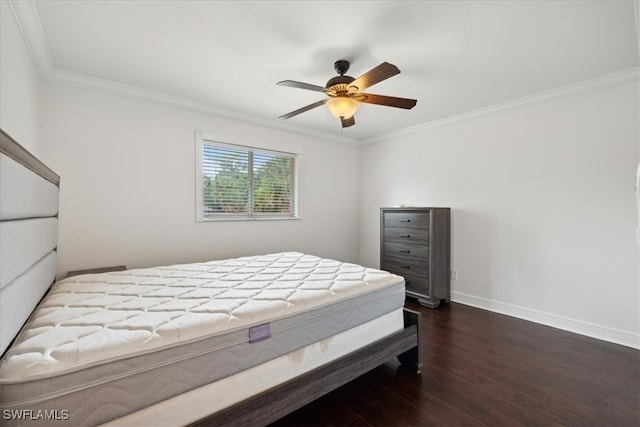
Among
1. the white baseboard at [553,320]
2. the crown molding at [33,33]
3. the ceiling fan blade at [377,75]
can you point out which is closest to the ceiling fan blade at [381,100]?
the ceiling fan blade at [377,75]

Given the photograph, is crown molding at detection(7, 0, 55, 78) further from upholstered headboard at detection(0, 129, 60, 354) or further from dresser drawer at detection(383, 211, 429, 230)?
dresser drawer at detection(383, 211, 429, 230)

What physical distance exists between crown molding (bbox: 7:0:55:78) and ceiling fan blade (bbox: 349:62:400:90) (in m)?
2.06

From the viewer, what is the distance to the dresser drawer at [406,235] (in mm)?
3494

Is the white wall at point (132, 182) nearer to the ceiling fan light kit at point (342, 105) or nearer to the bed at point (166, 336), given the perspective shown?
the bed at point (166, 336)

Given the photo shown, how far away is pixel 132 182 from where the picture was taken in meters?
2.84

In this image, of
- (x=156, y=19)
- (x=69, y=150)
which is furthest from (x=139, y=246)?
(x=156, y=19)

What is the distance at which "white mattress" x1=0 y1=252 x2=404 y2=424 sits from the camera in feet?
3.16

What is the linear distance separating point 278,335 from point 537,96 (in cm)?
342

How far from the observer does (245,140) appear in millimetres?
3633

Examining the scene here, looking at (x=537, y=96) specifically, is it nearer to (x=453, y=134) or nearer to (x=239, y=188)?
(x=453, y=134)

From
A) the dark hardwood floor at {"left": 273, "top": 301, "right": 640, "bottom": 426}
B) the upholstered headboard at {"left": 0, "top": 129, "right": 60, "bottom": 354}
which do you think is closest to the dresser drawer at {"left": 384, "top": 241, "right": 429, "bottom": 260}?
the dark hardwood floor at {"left": 273, "top": 301, "right": 640, "bottom": 426}

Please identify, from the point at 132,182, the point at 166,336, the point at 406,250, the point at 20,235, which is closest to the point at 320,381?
the point at 166,336

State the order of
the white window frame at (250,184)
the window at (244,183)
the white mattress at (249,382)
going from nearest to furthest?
the white mattress at (249,382) → the white window frame at (250,184) → the window at (244,183)

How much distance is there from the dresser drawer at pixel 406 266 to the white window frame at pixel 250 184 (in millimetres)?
1479
